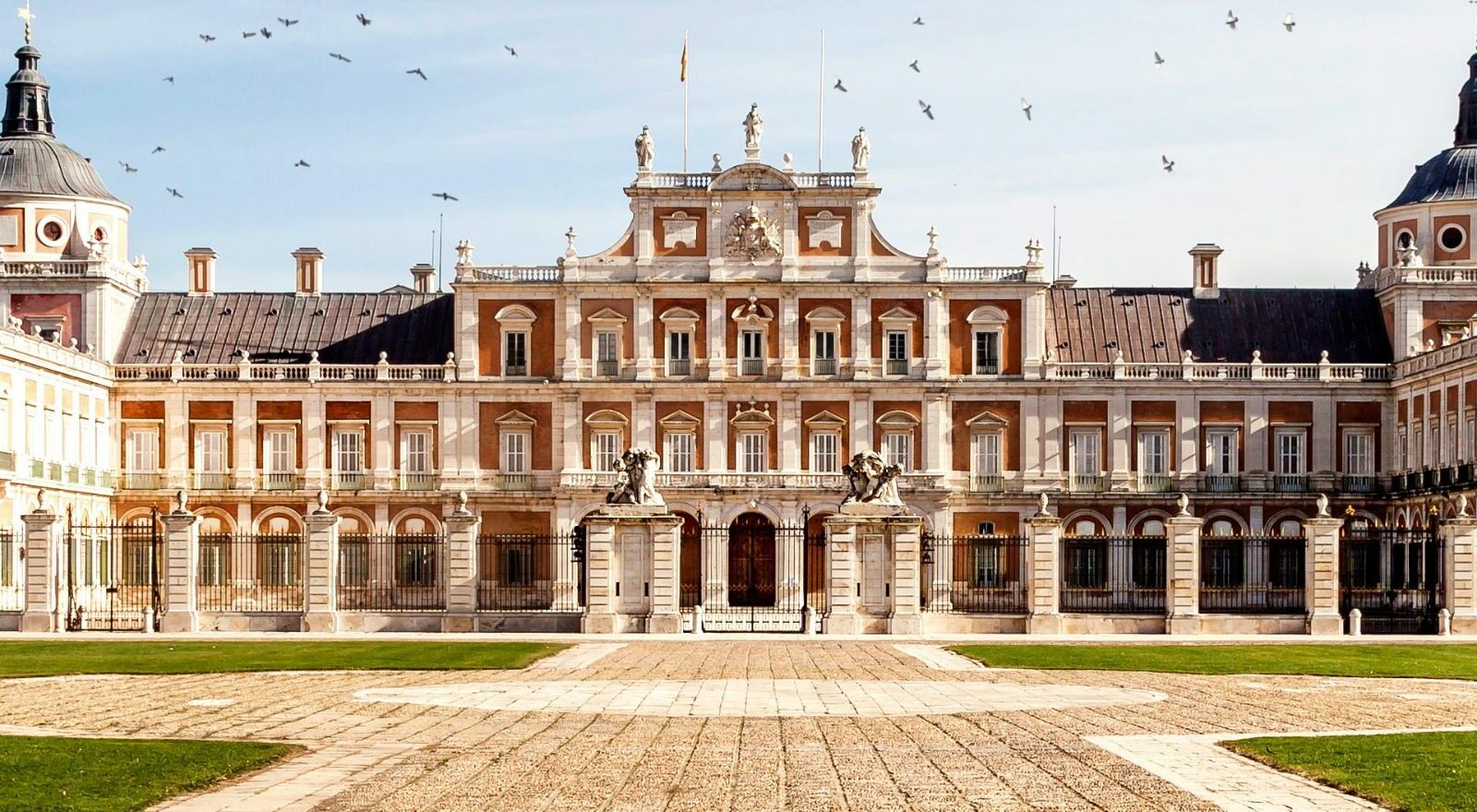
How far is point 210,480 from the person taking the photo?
69.1 meters

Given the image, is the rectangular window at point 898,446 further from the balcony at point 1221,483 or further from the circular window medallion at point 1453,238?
the circular window medallion at point 1453,238

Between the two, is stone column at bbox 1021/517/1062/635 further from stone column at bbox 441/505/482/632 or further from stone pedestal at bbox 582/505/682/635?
stone column at bbox 441/505/482/632

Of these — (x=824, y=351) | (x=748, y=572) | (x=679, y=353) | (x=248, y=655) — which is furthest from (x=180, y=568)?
(x=824, y=351)

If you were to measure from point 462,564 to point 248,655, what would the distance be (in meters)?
10.2

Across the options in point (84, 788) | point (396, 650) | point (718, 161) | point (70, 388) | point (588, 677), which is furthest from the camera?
point (718, 161)

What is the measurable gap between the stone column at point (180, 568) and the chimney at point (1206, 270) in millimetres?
38932

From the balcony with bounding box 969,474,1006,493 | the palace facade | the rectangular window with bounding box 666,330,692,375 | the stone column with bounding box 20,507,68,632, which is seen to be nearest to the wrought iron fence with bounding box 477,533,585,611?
the palace facade

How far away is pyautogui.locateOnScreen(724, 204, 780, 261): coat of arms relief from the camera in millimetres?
68562

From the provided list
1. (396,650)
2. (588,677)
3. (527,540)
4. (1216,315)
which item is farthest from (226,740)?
(1216,315)

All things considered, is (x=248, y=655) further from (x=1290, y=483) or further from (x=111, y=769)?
Answer: (x=1290, y=483)

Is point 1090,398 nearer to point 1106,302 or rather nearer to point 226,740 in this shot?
point 1106,302

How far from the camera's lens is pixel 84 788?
57.9 ft

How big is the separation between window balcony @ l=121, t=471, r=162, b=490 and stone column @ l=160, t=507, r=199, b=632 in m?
24.5

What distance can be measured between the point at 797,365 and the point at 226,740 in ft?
160
